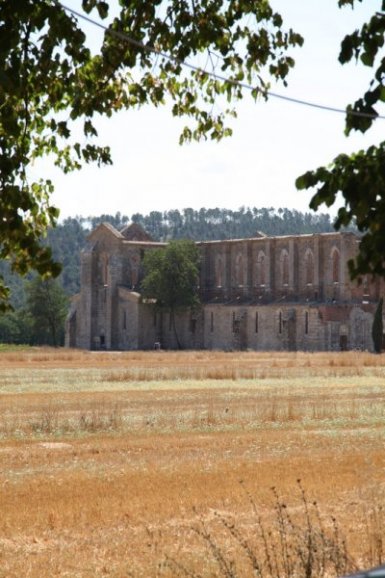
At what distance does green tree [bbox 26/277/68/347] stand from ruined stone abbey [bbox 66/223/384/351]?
11.8 ft

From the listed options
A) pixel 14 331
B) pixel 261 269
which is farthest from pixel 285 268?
pixel 14 331

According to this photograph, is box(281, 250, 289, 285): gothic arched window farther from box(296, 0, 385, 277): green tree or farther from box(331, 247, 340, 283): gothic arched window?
box(296, 0, 385, 277): green tree

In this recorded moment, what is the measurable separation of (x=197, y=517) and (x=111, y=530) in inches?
43.8

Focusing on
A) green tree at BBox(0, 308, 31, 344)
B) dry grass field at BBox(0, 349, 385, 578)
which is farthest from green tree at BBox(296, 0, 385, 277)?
green tree at BBox(0, 308, 31, 344)

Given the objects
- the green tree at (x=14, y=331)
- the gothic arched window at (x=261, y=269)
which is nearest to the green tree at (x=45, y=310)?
the green tree at (x=14, y=331)

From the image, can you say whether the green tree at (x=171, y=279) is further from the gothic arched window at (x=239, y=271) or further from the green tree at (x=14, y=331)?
the green tree at (x=14, y=331)

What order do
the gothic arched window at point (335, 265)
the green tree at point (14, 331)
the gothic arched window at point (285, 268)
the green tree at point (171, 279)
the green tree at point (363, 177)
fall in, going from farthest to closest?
1. the green tree at point (14, 331)
2. the gothic arched window at point (285, 268)
3. the green tree at point (171, 279)
4. the gothic arched window at point (335, 265)
5. the green tree at point (363, 177)

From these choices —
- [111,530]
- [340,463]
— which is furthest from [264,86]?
[340,463]

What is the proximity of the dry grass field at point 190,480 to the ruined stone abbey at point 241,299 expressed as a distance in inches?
1380

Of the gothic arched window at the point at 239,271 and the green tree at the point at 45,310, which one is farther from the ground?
the gothic arched window at the point at 239,271

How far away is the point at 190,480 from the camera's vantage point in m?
15.9

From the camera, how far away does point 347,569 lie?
8.76 metres

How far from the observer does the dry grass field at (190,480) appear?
10383 millimetres

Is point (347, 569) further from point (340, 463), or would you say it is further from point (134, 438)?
point (134, 438)
